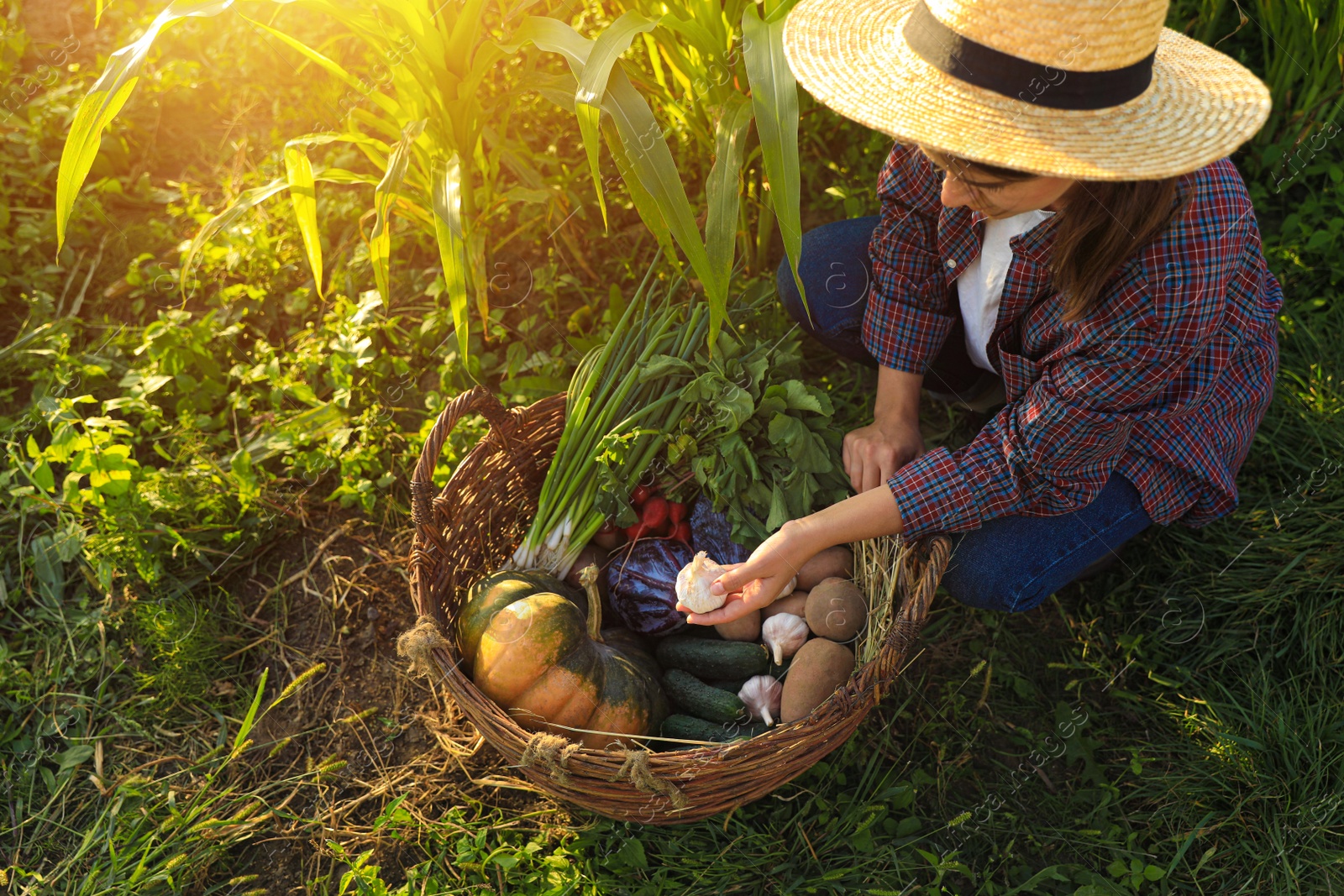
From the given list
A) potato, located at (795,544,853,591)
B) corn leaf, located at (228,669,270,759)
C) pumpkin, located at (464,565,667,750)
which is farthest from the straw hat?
corn leaf, located at (228,669,270,759)

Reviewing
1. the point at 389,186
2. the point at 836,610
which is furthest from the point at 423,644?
the point at 389,186

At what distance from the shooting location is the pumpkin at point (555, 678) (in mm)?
1519

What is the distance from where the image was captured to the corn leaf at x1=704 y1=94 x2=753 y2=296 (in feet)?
5.10

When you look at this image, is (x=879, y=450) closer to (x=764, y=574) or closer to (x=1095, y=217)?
(x=764, y=574)

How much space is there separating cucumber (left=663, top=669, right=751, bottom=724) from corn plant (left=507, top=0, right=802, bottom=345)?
2.13 feet

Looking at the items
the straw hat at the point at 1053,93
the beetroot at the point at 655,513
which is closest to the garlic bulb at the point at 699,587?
the beetroot at the point at 655,513

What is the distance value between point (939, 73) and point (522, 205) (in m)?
1.43

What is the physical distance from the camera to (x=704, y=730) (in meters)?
1.60

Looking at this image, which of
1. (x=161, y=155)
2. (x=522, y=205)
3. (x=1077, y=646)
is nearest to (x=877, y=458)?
(x=1077, y=646)

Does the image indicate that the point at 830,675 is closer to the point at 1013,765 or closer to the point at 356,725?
the point at 1013,765

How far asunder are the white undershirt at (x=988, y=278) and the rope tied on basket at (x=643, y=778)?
991 mm

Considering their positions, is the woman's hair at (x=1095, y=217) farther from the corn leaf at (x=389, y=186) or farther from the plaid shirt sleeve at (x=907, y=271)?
the corn leaf at (x=389, y=186)

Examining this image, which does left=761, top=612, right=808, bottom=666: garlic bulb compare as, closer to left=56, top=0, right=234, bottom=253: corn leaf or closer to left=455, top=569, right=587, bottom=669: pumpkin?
left=455, top=569, right=587, bottom=669: pumpkin

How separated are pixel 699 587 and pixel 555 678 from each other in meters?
0.29
